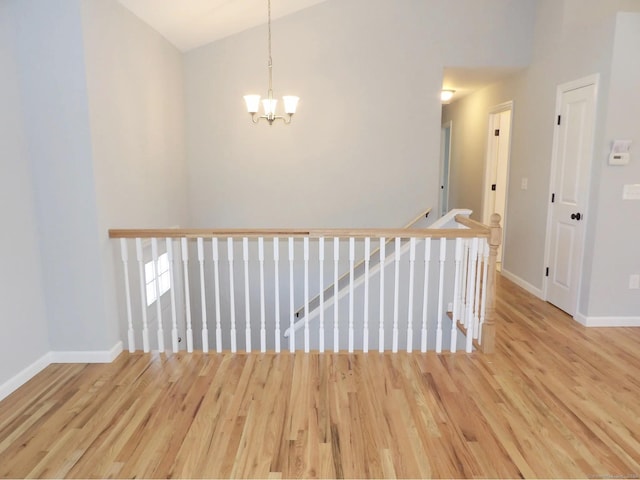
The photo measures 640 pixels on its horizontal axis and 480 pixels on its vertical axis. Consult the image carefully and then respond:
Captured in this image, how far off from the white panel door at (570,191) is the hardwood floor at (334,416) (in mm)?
952

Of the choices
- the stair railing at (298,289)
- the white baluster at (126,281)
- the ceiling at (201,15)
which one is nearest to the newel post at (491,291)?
the stair railing at (298,289)

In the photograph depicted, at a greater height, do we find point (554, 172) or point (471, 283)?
point (554, 172)

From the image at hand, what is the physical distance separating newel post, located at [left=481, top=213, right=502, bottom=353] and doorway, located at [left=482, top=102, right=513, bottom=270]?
2795 millimetres

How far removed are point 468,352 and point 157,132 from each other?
11.2ft

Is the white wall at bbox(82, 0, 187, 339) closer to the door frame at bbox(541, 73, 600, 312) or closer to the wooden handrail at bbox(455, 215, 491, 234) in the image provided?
the wooden handrail at bbox(455, 215, 491, 234)

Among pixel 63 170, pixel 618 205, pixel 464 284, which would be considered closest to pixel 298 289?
pixel 464 284

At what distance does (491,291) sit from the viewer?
3.04m

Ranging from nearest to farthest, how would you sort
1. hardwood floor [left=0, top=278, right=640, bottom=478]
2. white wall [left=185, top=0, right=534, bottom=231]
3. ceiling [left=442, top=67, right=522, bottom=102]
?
hardwood floor [left=0, top=278, right=640, bottom=478] → white wall [left=185, top=0, right=534, bottom=231] → ceiling [left=442, top=67, right=522, bottom=102]

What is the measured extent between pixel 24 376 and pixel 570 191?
479 centimetres

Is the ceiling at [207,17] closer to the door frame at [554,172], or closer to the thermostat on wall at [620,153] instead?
the door frame at [554,172]

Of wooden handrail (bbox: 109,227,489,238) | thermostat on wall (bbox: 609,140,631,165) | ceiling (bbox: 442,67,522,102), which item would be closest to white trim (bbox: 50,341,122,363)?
wooden handrail (bbox: 109,227,489,238)

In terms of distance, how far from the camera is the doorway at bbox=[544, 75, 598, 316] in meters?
3.81

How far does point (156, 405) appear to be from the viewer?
248cm

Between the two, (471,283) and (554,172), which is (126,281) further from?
(554,172)
